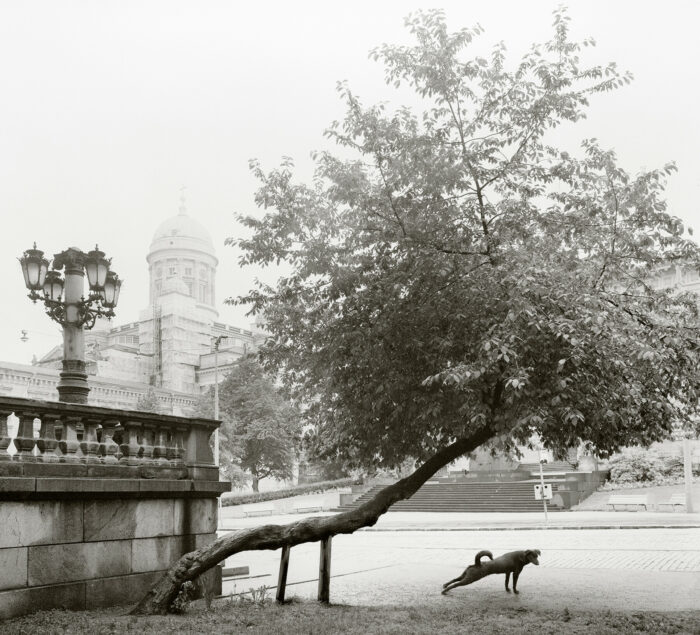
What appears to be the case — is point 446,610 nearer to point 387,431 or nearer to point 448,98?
point 387,431

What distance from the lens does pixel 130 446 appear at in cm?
1126

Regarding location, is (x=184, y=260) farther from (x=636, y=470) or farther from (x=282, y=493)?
(x=636, y=470)

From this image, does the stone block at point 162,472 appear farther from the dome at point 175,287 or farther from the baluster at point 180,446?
the dome at point 175,287

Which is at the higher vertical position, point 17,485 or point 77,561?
point 17,485

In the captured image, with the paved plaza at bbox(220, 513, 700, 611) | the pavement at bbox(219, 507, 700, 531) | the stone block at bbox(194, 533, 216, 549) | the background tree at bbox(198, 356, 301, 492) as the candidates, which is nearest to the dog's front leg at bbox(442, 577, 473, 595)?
the paved plaza at bbox(220, 513, 700, 611)

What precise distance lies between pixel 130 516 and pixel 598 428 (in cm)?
620

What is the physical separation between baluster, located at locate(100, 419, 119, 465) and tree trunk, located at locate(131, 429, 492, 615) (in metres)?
1.63

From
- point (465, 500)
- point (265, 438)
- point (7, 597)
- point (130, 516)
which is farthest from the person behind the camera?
point (265, 438)

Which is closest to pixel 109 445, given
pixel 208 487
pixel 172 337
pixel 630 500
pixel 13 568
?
pixel 208 487

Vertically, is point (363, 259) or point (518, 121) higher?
point (518, 121)

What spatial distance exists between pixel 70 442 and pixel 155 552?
6.70 ft

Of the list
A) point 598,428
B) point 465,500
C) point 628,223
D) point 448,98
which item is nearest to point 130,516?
point 598,428

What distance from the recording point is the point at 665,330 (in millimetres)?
10391

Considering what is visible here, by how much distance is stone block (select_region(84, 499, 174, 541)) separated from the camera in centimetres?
1062
